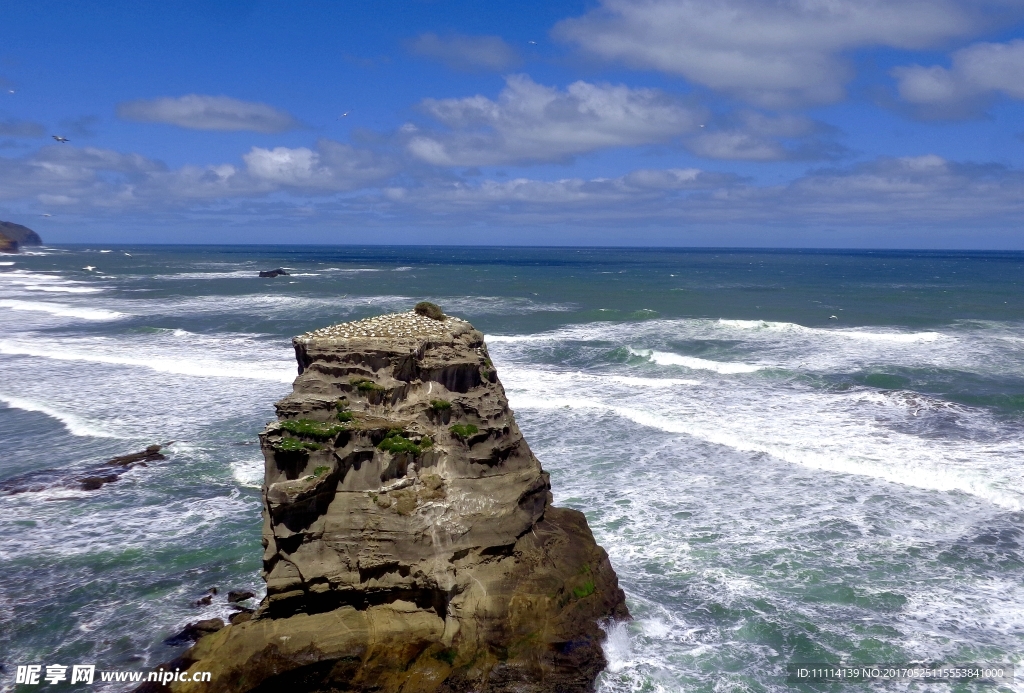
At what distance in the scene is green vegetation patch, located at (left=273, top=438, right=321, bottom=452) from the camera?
32.5 feet

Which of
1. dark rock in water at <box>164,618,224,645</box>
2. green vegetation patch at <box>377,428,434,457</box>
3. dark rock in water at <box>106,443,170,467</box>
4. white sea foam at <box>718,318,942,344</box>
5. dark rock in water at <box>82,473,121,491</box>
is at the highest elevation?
green vegetation patch at <box>377,428,434,457</box>

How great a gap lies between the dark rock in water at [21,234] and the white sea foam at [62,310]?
415 feet

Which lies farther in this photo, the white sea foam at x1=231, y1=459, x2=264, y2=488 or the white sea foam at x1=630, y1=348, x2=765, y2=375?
the white sea foam at x1=630, y1=348, x2=765, y2=375

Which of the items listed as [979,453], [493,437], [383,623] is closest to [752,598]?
[493,437]

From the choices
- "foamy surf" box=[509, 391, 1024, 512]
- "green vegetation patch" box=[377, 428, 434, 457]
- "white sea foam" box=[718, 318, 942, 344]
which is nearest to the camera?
"green vegetation patch" box=[377, 428, 434, 457]

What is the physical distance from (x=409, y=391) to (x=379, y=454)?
1.00m

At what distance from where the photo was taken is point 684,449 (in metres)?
19.5

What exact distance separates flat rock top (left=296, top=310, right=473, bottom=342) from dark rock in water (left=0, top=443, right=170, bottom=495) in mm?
9438

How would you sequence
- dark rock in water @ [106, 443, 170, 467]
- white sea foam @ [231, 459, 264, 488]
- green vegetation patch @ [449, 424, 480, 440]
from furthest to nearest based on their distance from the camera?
dark rock in water @ [106, 443, 170, 467] < white sea foam @ [231, 459, 264, 488] < green vegetation patch @ [449, 424, 480, 440]

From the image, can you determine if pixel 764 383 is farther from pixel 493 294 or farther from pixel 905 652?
pixel 493 294

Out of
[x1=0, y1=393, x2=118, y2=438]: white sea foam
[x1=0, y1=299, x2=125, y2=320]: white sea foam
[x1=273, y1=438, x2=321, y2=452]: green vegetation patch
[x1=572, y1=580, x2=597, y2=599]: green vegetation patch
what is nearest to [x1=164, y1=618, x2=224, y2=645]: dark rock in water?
[x1=273, y1=438, x2=321, y2=452]: green vegetation patch

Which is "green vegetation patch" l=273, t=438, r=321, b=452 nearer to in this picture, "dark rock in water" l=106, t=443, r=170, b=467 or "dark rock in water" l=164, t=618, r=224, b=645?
"dark rock in water" l=164, t=618, r=224, b=645

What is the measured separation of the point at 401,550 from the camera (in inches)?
384

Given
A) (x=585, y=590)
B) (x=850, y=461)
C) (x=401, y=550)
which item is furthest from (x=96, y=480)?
(x=850, y=461)
